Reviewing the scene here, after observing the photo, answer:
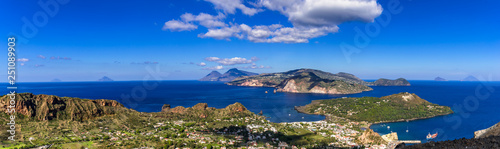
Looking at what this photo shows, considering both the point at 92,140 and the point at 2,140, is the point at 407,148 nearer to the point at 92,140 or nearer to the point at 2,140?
the point at 92,140

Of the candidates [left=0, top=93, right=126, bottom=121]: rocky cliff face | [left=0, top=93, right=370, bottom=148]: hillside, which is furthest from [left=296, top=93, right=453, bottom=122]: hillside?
[left=0, top=93, right=126, bottom=121]: rocky cliff face

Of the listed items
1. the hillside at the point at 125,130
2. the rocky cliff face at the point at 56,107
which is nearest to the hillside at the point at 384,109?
the hillside at the point at 125,130

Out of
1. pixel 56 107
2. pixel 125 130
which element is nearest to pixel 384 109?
pixel 125 130

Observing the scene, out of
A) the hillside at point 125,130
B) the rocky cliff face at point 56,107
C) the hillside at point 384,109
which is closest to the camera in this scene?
the hillside at point 125,130

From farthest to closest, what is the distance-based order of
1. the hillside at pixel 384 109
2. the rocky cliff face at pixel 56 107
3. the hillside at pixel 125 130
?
the hillside at pixel 384 109 → the rocky cliff face at pixel 56 107 → the hillside at pixel 125 130

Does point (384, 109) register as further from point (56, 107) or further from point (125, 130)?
point (56, 107)

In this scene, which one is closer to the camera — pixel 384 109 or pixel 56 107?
pixel 56 107

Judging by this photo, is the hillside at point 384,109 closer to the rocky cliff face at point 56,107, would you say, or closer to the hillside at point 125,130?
the hillside at point 125,130

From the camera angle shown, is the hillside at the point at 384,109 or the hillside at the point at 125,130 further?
the hillside at the point at 384,109
